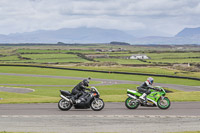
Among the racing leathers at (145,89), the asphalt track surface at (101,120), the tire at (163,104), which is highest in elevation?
the racing leathers at (145,89)

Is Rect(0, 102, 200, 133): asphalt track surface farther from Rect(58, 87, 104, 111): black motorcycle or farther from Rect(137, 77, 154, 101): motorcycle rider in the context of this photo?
Rect(137, 77, 154, 101): motorcycle rider

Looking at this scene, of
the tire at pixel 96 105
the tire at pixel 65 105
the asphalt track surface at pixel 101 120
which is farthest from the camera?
the tire at pixel 65 105

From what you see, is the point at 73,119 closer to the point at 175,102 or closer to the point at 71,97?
the point at 71,97

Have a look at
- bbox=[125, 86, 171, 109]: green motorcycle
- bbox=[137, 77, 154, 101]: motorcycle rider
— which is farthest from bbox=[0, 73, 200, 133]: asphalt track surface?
bbox=[137, 77, 154, 101]: motorcycle rider

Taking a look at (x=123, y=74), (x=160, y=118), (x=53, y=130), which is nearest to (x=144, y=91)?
(x=160, y=118)

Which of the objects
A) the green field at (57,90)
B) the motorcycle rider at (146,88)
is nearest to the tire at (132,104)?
the motorcycle rider at (146,88)

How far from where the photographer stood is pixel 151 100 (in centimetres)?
2170

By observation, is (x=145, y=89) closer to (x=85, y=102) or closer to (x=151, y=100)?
(x=151, y=100)

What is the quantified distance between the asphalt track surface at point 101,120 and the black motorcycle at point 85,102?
1.18ft

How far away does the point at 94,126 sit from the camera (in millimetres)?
16812

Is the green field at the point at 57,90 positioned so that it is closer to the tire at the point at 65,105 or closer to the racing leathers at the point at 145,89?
the racing leathers at the point at 145,89

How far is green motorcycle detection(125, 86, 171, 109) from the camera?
70.9ft

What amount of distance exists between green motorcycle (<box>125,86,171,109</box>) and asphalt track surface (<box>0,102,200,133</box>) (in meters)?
0.42

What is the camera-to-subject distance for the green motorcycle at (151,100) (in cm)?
2162
